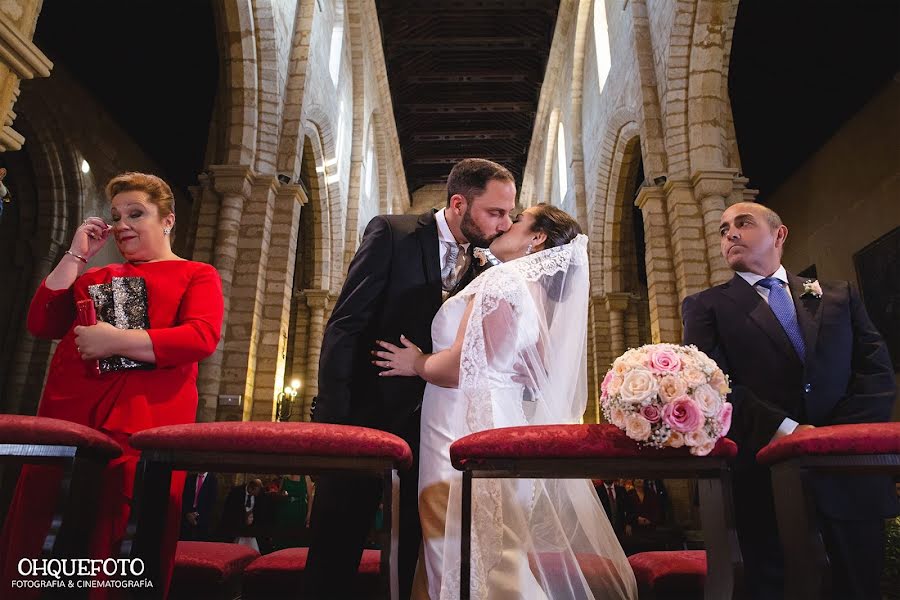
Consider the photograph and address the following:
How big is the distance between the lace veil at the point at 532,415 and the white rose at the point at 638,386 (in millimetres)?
526

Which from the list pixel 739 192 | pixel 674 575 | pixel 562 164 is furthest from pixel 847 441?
pixel 562 164

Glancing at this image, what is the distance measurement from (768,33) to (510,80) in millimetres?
10221

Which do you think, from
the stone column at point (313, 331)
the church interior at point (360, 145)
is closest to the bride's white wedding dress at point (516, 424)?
the church interior at point (360, 145)

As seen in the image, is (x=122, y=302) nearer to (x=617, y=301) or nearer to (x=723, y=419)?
(x=723, y=419)

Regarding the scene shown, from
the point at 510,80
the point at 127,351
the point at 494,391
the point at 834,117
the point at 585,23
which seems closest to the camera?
the point at 127,351

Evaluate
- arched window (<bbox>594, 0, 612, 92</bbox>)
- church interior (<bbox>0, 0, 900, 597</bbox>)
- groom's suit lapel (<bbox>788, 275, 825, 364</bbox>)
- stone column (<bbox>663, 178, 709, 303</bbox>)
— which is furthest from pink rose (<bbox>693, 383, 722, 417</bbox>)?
arched window (<bbox>594, 0, 612, 92</bbox>)

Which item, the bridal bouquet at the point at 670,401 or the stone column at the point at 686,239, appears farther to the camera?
the stone column at the point at 686,239

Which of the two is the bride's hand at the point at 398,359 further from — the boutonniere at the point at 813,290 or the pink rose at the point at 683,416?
the boutonniere at the point at 813,290

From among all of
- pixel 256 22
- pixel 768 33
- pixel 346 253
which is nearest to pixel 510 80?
pixel 346 253

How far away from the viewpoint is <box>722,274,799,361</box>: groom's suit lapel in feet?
9.11

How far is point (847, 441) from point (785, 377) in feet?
3.38

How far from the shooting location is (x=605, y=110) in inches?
480

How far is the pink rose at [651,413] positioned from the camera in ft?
6.00

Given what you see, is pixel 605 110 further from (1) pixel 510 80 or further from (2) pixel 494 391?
(2) pixel 494 391
